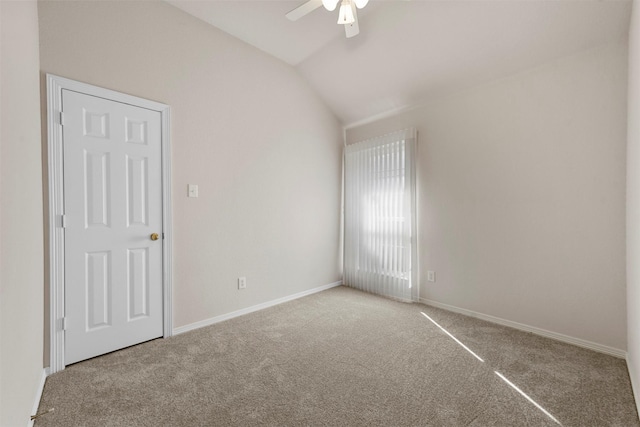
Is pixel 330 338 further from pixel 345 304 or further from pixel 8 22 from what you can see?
pixel 8 22

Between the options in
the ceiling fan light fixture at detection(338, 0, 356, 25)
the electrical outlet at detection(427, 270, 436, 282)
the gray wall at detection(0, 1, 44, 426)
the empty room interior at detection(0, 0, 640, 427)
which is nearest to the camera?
the gray wall at detection(0, 1, 44, 426)

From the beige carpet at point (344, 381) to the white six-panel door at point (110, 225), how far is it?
0.23 m

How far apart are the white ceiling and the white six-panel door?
1356 mm

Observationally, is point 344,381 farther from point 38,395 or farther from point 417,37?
point 417,37

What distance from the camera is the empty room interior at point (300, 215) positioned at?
5.29 feet

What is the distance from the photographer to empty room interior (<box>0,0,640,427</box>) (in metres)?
1.61

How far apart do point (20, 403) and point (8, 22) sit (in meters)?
1.72

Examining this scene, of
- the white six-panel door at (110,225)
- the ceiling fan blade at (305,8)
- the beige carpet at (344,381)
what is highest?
the ceiling fan blade at (305,8)

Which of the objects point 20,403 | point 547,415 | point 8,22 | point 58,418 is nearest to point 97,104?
point 8,22

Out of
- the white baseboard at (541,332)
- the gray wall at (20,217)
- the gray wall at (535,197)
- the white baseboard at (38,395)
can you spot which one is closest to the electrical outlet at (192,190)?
the gray wall at (20,217)

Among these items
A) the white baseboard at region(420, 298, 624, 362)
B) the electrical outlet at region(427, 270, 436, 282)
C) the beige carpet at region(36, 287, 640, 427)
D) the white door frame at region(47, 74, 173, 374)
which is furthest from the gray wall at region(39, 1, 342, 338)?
the white baseboard at region(420, 298, 624, 362)

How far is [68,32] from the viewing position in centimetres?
203

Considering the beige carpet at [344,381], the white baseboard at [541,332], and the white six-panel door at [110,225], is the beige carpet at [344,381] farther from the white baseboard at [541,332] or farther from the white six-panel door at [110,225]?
the white six-panel door at [110,225]

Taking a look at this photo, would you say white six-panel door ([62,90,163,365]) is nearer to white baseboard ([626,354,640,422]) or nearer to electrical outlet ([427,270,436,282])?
electrical outlet ([427,270,436,282])
